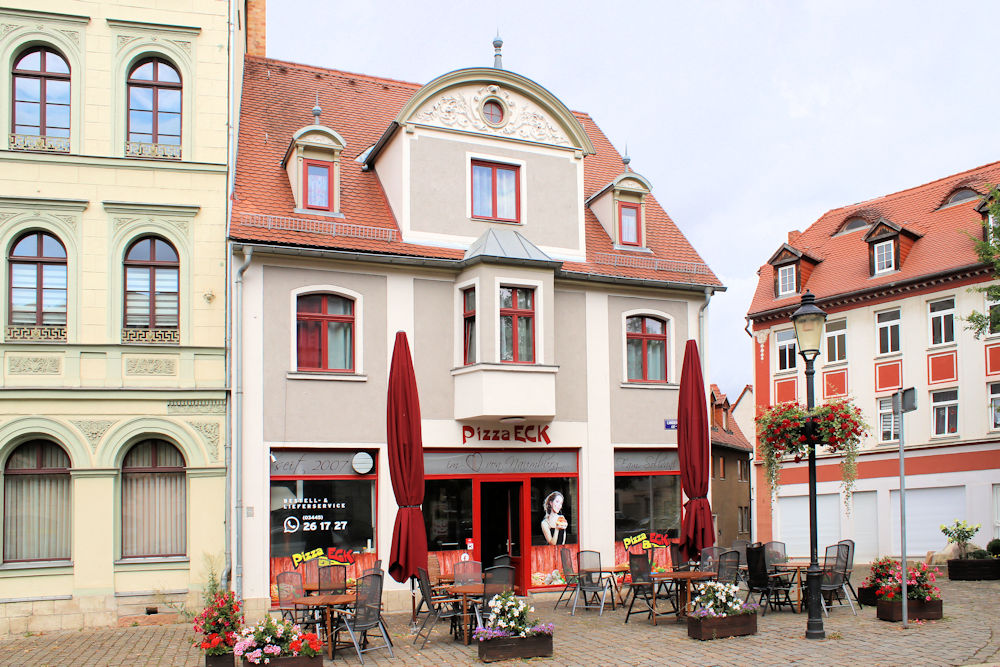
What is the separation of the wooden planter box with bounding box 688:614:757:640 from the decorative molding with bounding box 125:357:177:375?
9430mm

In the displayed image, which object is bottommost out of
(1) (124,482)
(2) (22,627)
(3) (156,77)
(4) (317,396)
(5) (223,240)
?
(2) (22,627)

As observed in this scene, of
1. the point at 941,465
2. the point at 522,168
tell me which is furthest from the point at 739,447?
the point at 522,168

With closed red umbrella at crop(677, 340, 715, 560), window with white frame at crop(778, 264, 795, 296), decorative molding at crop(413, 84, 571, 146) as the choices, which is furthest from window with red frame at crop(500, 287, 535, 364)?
window with white frame at crop(778, 264, 795, 296)

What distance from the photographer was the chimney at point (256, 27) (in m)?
24.2

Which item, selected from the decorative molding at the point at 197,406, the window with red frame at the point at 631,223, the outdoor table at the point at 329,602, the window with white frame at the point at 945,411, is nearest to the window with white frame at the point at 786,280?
the window with white frame at the point at 945,411

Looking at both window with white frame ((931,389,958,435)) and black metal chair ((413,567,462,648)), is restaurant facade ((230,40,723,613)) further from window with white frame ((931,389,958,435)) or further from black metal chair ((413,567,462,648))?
window with white frame ((931,389,958,435))

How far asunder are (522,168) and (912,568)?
10258mm

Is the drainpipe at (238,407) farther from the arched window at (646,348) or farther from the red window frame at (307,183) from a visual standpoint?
the arched window at (646,348)

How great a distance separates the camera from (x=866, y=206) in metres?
37.0

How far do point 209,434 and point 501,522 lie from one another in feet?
18.8

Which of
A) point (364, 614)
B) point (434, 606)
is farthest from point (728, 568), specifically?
point (364, 614)

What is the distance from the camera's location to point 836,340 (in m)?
34.3

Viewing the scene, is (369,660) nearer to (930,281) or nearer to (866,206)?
(930,281)

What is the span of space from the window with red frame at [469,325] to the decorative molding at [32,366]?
279 inches
